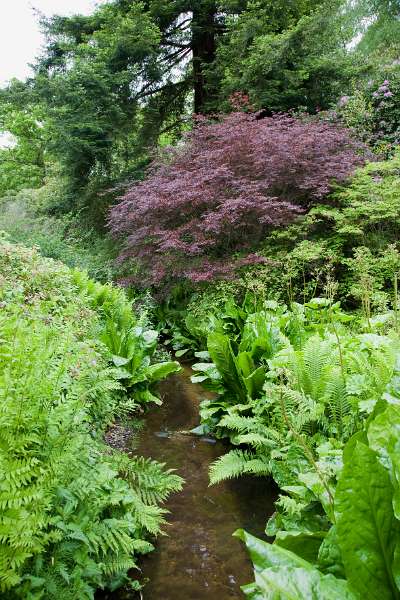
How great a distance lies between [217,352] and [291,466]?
157 centimetres

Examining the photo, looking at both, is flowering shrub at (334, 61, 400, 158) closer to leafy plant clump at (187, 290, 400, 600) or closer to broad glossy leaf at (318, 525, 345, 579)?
leafy plant clump at (187, 290, 400, 600)

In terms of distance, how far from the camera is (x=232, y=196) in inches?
253

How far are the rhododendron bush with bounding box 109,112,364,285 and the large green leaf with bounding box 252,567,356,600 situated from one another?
15.6 ft

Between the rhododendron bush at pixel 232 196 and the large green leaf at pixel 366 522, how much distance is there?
15.2ft

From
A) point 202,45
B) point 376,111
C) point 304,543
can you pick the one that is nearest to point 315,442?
point 304,543

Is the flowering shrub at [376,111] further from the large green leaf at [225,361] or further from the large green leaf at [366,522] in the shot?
the large green leaf at [366,522]

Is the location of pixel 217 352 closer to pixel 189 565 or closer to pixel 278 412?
pixel 278 412

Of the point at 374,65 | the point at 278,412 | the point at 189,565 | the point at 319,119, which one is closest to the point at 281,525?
the point at 189,565

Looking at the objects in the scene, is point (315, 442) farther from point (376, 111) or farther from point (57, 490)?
point (376, 111)

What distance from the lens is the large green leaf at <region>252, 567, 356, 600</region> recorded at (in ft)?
3.60

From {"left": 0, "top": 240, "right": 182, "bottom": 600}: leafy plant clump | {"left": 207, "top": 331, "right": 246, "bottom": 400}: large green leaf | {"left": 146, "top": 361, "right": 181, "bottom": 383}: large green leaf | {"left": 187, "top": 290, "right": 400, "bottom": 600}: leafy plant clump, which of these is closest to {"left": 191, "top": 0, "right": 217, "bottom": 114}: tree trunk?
{"left": 187, "top": 290, "right": 400, "bottom": 600}: leafy plant clump

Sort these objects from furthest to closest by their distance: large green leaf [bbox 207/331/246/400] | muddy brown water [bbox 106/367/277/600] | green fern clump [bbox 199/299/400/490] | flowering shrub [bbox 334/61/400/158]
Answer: flowering shrub [bbox 334/61/400/158]
large green leaf [bbox 207/331/246/400]
green fern clump [bbox 199/299/400/490]
muddy brown water [bbox 106/367/277/600]

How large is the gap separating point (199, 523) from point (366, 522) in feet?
6.17

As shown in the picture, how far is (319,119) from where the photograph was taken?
8789 millimetres
